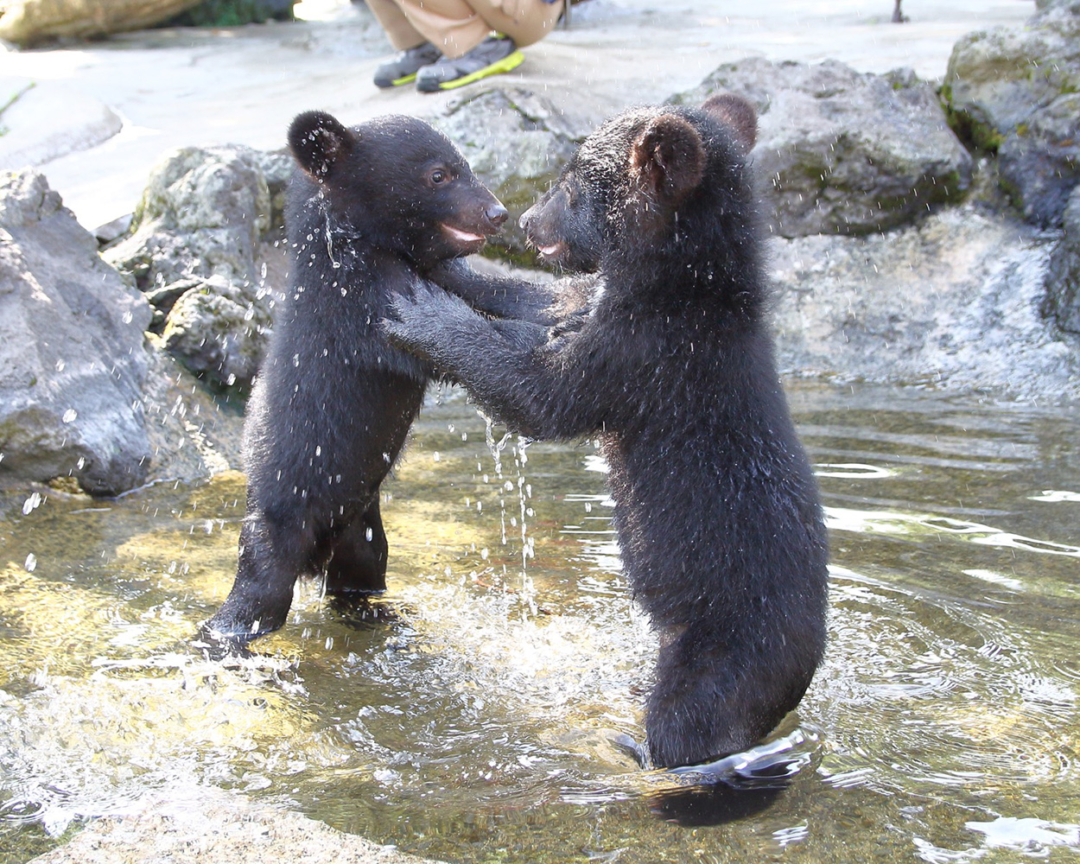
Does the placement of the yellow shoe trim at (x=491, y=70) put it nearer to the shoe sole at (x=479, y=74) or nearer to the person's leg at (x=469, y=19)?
the shoe sole at (x=479, y=74)

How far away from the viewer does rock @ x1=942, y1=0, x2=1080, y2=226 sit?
8156 mm

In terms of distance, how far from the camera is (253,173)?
7.62 metres

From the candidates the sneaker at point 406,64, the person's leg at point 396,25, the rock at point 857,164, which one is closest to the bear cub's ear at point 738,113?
the rock at point 857,164

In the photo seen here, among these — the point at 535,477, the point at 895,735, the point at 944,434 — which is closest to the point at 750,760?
the point at 895,735

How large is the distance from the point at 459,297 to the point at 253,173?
3.91m

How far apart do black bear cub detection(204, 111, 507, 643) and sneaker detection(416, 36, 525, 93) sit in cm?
507

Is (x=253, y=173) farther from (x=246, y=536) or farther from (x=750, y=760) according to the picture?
(x=750, y=760)

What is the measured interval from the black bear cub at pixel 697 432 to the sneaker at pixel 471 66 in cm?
588

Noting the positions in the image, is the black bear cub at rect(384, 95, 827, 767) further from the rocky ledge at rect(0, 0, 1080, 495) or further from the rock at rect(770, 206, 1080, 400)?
the rock at rect(770, 206, 1080, 400)

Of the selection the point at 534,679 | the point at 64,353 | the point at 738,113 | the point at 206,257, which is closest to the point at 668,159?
the point at 738,113

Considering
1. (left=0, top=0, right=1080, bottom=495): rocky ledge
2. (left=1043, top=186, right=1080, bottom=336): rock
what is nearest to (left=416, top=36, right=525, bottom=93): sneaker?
(left=0, top=0, right=1080, bottom=495): rocky ledge

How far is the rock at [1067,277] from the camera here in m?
7.46

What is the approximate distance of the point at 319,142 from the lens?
13.6 ft

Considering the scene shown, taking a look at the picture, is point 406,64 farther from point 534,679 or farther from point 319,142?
point 534,679
